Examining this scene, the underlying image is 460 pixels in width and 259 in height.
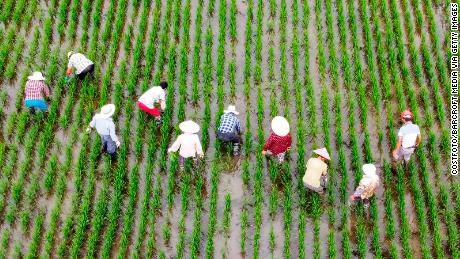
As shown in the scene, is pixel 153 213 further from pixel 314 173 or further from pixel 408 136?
pixel 408 136

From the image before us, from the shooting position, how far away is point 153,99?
21.3ft

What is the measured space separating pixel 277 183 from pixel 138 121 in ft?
7.09

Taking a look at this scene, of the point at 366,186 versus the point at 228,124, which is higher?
the point at 228,124

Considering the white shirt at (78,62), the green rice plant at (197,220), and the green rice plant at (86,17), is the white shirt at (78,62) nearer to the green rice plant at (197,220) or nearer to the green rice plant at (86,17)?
the green rice plant at (86,17)

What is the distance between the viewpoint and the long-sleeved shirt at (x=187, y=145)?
602cm

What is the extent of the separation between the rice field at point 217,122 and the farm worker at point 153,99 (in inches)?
14.2

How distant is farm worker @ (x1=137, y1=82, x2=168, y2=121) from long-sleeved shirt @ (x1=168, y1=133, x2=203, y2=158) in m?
0.75

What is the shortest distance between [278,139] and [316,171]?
605 millimetres

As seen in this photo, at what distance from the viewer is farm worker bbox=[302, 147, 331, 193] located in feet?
19.3

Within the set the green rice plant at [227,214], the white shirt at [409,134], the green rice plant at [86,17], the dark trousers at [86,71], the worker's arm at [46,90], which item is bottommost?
the green rice plant at [227,214]

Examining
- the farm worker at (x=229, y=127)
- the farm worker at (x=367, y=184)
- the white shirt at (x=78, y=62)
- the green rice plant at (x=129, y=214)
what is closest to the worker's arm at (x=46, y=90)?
the white shirt at (x=78, y=62)

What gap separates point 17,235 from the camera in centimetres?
609

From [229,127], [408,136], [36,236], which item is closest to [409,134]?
[408,136]

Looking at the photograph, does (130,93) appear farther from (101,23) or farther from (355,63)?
(355,63)
